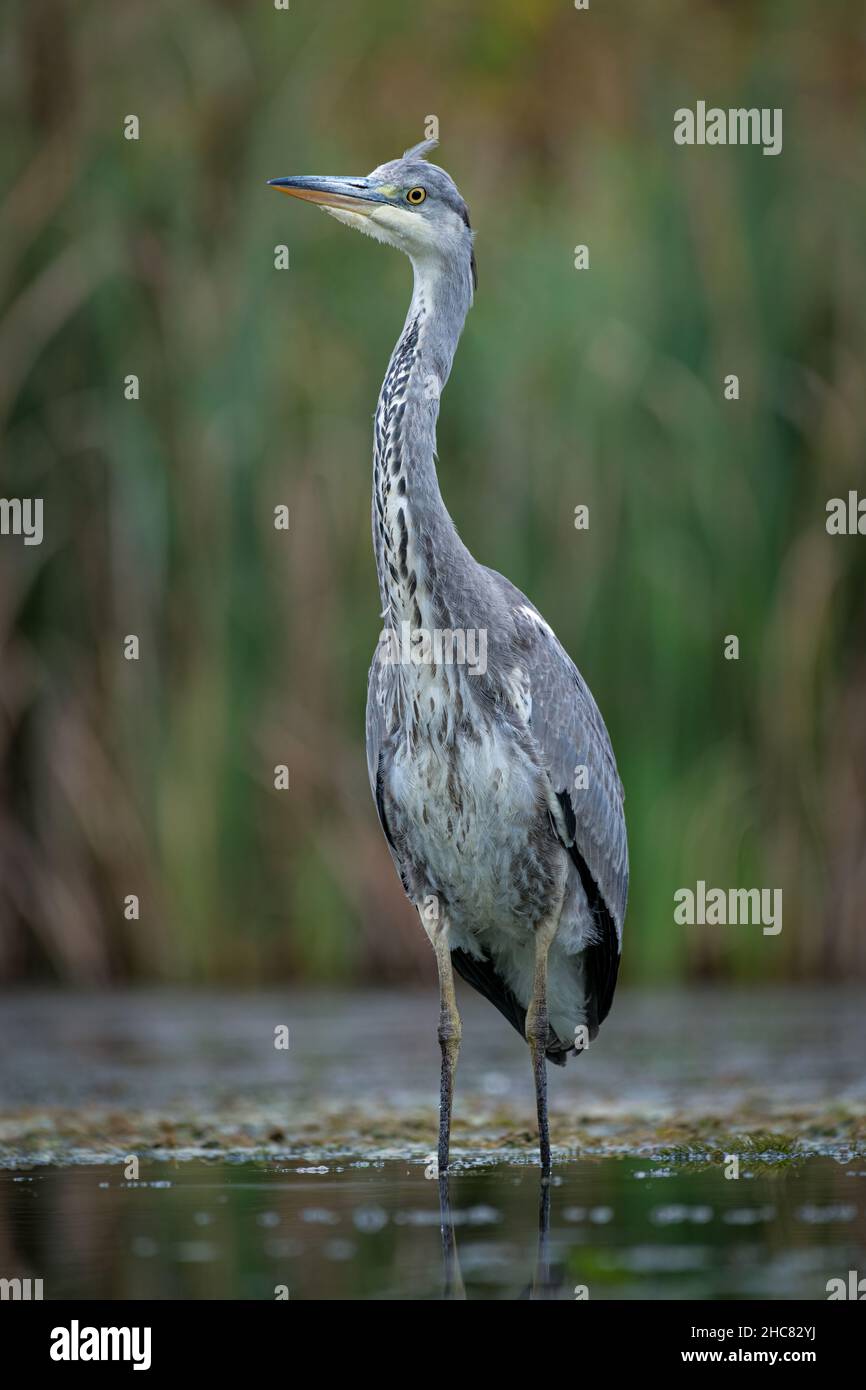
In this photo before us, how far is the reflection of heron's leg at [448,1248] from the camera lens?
454 centimetres

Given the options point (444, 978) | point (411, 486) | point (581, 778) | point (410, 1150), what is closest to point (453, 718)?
point (581, 778)

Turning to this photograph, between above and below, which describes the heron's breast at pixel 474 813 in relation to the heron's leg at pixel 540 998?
above

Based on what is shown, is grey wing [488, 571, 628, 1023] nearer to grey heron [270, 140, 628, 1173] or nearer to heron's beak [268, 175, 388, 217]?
grey heron [270, 140, 628, 1173]

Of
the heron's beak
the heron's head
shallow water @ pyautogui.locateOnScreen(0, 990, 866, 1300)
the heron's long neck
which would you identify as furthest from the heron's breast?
the heron's beak

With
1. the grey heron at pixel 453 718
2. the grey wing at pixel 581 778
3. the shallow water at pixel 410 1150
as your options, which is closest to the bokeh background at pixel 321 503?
the shallow water at pixel 410 1150

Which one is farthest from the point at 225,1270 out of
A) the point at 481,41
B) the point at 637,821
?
the point at 481,41

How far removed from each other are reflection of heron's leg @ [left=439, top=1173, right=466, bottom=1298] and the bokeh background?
4.70 m

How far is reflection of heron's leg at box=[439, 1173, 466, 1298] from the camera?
4539mm

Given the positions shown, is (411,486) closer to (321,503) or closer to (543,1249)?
(543,1249)

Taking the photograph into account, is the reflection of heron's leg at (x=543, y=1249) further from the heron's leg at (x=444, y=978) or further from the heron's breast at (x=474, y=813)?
the heron's breast at (x=474, y=813)

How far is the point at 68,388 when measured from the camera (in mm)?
10922

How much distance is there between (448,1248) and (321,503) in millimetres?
6337

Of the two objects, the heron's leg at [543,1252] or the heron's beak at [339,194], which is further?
the heron's beak at [339,194]
